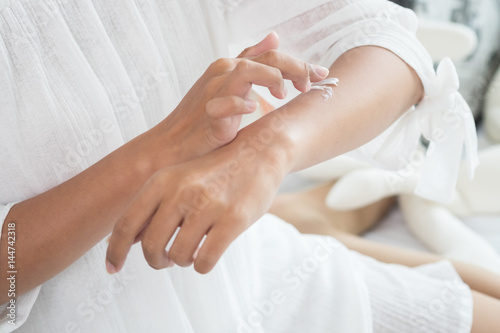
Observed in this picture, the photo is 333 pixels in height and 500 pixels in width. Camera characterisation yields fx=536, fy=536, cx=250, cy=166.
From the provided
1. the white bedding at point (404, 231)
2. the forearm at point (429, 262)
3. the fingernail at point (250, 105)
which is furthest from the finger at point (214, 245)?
the white bedding at point (404, 231)

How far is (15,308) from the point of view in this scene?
1.65 feet

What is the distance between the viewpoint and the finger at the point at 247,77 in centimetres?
42

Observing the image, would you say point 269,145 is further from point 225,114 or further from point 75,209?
point 75,209

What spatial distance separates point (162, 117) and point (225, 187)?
0.75 feet

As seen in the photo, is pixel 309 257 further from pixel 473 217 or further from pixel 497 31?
pixel 497 31

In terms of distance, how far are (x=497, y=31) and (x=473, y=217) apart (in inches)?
24.5

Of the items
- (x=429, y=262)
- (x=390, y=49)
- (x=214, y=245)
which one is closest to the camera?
(x=214, y=245)

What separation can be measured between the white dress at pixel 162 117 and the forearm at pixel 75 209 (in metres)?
0.03

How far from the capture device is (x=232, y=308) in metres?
0.64

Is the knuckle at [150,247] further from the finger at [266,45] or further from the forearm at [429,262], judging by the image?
the forearm at [429,262]

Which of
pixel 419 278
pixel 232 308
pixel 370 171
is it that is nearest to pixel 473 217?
pixel 370 171

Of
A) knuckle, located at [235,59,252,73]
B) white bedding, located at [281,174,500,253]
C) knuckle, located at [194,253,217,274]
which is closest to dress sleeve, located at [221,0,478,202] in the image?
knuckle, located at [235,59,252,73]

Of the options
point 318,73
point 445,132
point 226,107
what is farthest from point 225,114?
point 445,132

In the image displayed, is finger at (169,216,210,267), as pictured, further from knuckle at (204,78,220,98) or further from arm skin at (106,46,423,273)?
knuckle at (204,78,220,98)
